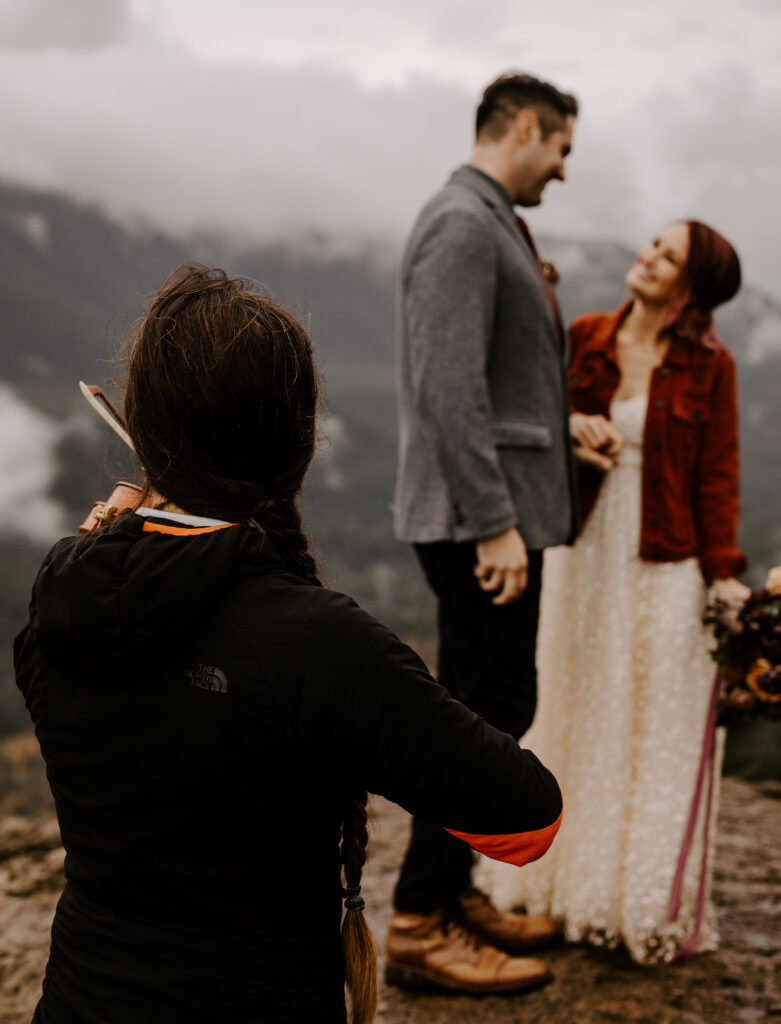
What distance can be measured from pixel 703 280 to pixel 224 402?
189 centimetres

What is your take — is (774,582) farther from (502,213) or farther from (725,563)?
(502,213)

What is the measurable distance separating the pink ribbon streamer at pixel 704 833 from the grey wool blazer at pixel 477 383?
732 millimetres

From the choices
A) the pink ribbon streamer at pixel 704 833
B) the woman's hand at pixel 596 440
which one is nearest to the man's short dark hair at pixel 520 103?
the woman's hand at pixel 596 440

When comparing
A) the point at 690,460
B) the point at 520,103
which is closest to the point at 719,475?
the point at 690,460

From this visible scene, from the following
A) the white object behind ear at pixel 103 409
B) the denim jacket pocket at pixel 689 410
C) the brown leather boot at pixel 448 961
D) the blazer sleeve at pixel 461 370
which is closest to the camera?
the white object behind ear at pixel 103 409

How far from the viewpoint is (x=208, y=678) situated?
42.4 inches

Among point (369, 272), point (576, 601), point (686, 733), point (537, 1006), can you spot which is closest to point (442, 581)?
point (576, 601)

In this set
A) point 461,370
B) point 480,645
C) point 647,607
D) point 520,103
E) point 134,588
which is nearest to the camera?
point 134,588

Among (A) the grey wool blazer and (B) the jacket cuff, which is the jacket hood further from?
(B) the jacket cuff

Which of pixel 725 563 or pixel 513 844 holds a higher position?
pixel 725 563

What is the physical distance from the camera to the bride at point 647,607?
2600 mm

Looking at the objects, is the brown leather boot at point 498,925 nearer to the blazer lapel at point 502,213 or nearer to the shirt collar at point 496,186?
the blazer lapel at point 502,213

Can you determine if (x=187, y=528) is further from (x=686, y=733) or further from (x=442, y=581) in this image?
(x=686, y=733)

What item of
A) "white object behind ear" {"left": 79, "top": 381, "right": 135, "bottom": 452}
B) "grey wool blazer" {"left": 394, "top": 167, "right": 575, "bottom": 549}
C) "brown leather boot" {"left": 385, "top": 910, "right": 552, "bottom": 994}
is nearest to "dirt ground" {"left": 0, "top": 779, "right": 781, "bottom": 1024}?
"brown leather boot" {"left": 385, "top": 910, "right": 552, "bottom": 994}
